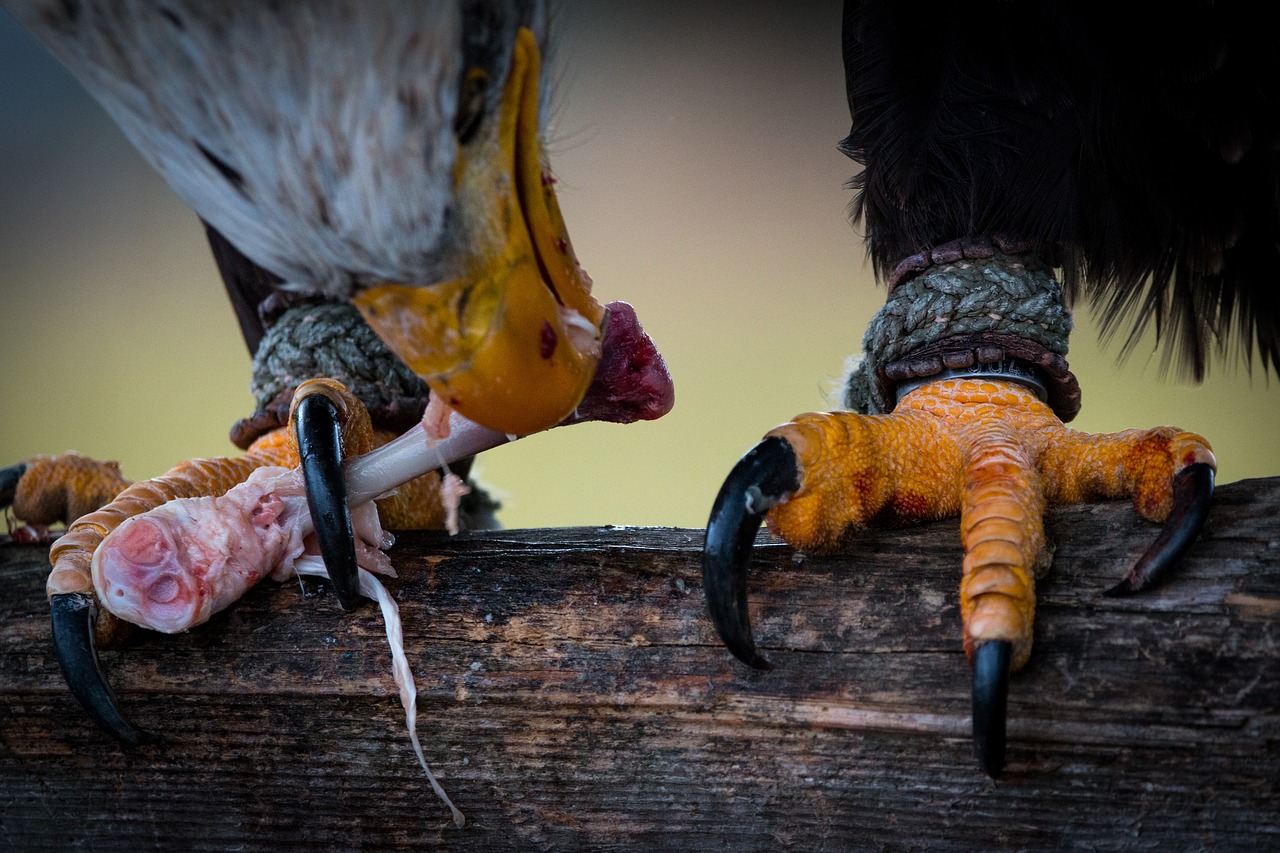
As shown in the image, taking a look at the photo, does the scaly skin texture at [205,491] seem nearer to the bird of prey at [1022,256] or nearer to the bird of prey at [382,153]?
the bird of prey at [382,153]

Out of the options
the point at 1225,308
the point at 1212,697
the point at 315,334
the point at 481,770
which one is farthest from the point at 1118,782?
the point at 315,334

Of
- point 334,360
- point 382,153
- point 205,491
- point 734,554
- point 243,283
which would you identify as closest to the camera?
point 382,153

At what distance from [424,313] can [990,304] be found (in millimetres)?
755

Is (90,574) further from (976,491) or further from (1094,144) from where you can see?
(1094,144)

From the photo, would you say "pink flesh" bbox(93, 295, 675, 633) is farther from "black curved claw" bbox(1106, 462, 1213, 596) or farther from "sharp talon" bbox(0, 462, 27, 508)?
"sharp talon" bbox(0, 462, 27, 508)

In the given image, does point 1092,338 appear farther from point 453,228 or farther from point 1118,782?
point 453,228

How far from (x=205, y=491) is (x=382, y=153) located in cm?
66

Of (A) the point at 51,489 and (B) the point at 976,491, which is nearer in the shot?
(B) the point at 976,491

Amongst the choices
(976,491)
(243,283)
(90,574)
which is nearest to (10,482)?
(243,283)

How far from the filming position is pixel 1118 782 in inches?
31.0

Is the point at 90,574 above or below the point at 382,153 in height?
below

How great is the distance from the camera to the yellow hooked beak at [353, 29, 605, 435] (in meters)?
0.79

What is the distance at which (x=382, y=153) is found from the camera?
2.37 ft

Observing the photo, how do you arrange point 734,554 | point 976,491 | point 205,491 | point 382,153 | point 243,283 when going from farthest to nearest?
point 243,283 → point 205,491 → point 976,491 → point 734,554 → point 382,153
